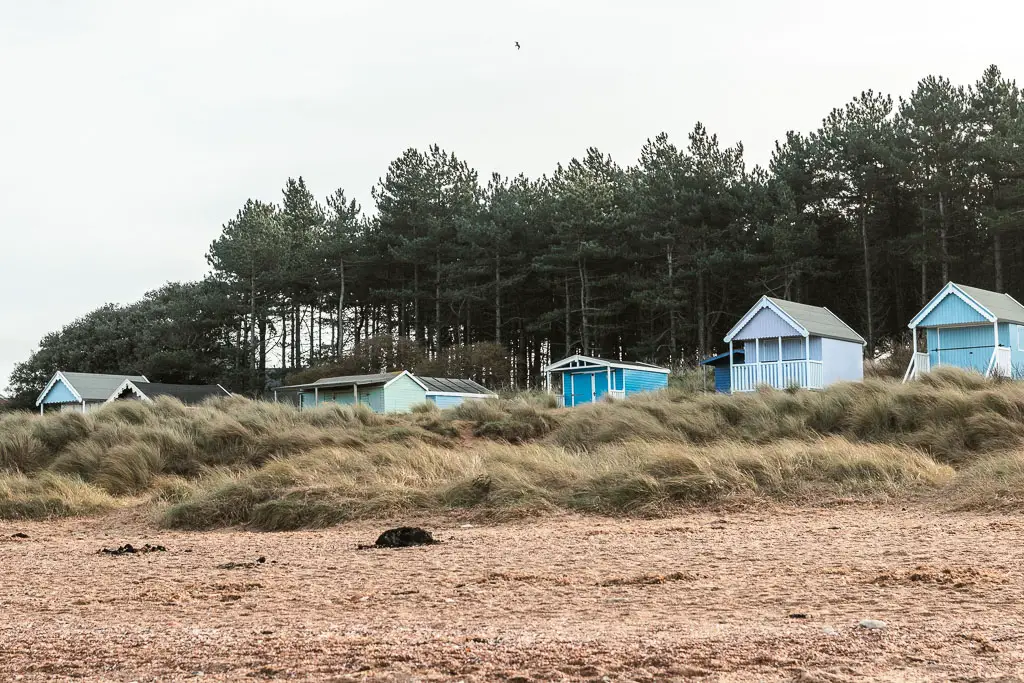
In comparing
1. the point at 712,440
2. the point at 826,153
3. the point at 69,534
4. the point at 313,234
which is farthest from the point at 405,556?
the point at 313,234

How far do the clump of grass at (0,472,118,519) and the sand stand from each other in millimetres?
3308

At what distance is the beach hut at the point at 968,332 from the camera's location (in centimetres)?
2780

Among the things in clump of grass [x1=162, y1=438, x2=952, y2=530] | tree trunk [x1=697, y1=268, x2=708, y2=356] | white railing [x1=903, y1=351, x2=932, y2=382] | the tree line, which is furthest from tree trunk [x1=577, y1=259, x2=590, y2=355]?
clump of grass [x1=162, y1=438, x2=952, y2=530]

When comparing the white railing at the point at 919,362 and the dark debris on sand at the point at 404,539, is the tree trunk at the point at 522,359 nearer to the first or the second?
the white railing at the point at 919,362

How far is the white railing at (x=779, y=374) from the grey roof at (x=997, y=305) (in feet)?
15.4

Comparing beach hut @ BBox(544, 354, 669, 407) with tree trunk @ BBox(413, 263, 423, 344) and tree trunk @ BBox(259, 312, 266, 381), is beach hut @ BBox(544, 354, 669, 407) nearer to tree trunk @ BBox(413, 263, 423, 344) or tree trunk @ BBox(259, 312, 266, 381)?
tree trunk @ BBox(413, 263, 423, 344)

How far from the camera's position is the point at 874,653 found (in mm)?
3922

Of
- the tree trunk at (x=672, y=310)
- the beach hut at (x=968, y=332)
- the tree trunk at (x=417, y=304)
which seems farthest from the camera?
the tree trunk at (x=417, y=304)

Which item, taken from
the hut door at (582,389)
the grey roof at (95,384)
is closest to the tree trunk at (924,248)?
the hut door at (582,389)

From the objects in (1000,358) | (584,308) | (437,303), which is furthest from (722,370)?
(437,303)

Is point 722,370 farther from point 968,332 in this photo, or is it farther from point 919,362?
point 968,332

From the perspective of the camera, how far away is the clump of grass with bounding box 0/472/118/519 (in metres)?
12.3

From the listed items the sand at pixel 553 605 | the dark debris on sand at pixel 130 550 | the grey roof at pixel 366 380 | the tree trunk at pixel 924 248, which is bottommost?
the dark debris on sand at pixel 130 550

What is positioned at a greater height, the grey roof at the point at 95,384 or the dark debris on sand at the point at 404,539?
the grey roof at the point at 95,384
